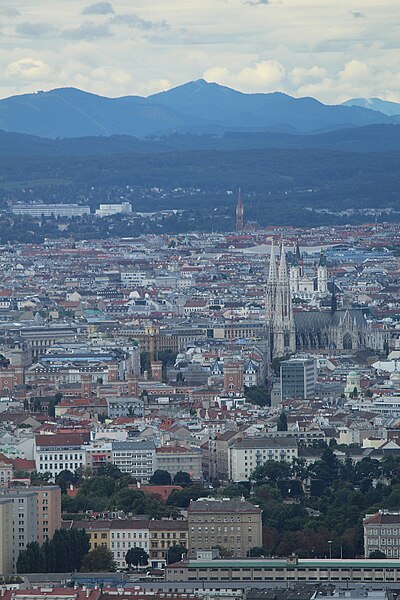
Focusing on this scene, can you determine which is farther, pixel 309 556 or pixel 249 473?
pixel 249 473

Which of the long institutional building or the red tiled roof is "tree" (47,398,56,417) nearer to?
the red tiled roof

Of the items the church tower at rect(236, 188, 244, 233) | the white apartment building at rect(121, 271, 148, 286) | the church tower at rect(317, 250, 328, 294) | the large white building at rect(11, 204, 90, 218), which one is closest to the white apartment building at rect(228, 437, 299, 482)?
the church tower at rect(317, 250, 328, 294)

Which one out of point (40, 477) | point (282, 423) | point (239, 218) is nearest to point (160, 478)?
point (40, 477)

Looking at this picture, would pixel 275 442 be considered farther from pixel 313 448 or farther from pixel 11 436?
pixel 11 436

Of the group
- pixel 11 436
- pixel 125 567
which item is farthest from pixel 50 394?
pixel 125 567

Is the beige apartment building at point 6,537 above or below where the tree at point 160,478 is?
above

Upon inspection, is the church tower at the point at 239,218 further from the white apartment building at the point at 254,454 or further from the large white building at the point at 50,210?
the white apartment building at the point at 254,454

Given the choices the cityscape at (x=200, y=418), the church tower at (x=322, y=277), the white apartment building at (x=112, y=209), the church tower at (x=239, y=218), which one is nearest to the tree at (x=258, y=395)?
the cityscape at (x=200, y=418)
